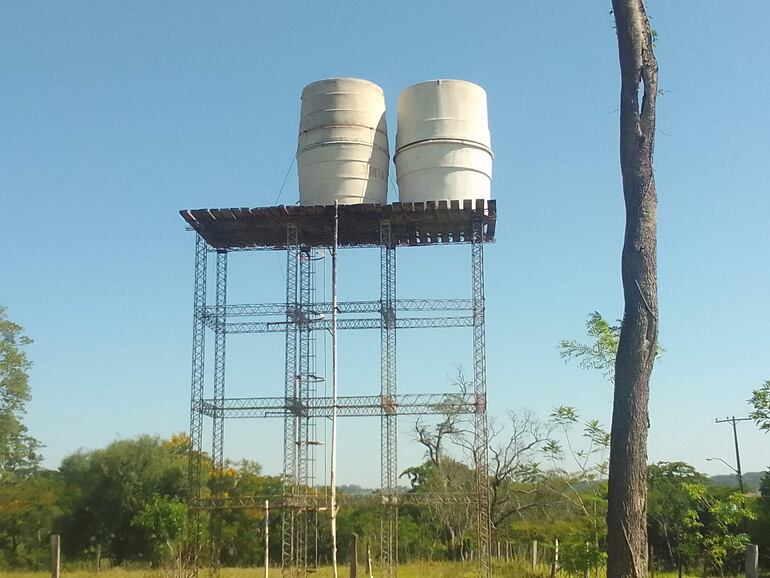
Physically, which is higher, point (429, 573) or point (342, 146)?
point (342, 146)

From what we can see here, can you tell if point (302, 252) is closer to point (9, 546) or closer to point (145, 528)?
point (145, 528)

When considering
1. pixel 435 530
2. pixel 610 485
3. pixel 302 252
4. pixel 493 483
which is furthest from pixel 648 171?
pixel 435 530

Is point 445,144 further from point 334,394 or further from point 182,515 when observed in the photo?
point 182,515

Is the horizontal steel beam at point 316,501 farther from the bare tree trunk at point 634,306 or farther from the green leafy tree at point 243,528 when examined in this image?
the bare tree trunk at point 634,306

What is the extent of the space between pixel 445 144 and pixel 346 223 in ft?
11.9

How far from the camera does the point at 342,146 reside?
25391 mm

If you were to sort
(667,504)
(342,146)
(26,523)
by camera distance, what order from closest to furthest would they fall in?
(342,146) → (667,504) → (26,523)

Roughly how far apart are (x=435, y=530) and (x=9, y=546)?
19.2 meters

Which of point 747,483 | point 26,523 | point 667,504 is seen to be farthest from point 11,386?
point 747,483

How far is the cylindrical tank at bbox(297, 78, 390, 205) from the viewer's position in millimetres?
25375

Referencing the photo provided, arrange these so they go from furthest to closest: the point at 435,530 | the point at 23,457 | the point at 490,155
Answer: the point at 435,530
the point at 23,457
the point at 490,155

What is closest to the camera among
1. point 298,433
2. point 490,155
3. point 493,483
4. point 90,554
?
point 298,433

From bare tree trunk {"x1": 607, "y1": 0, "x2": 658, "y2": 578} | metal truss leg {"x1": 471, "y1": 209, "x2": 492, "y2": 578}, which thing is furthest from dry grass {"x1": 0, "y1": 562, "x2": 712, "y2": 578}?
bare tree trunk {"x1": 607, "y1": 0, "x2": 658, "y2": 578}

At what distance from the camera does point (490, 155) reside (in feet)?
85.8
